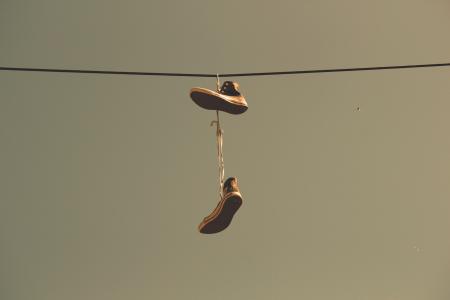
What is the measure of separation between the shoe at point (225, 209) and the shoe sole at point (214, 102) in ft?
1.35

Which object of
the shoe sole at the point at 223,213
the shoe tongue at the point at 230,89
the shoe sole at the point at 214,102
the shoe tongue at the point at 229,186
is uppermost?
the shoe tongue at the point at 230,89

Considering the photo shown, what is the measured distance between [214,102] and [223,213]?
22.9 inches

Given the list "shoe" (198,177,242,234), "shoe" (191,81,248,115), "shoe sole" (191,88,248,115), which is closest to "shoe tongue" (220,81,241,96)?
"shoe" (191,81,248,115)

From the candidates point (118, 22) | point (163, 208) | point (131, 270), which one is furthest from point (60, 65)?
point (131, 270)

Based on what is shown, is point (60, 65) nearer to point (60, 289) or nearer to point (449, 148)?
point (60, 289)

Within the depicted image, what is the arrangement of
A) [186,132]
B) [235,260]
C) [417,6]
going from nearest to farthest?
[417,6] < [186,132] < [235,260]

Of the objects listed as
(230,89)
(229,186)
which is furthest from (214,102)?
(229,186)

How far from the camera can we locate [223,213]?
370cm

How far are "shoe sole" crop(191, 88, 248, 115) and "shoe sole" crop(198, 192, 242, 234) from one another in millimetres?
423

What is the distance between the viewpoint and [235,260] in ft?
19.2

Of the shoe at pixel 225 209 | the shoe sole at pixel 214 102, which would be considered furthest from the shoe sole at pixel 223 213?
the shoe sole at pixel 214 102

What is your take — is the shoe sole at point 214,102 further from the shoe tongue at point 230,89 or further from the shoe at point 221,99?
the shoe tongue at point 230,89

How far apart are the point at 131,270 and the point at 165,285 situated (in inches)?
11.8

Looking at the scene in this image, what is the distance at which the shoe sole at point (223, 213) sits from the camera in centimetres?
363
